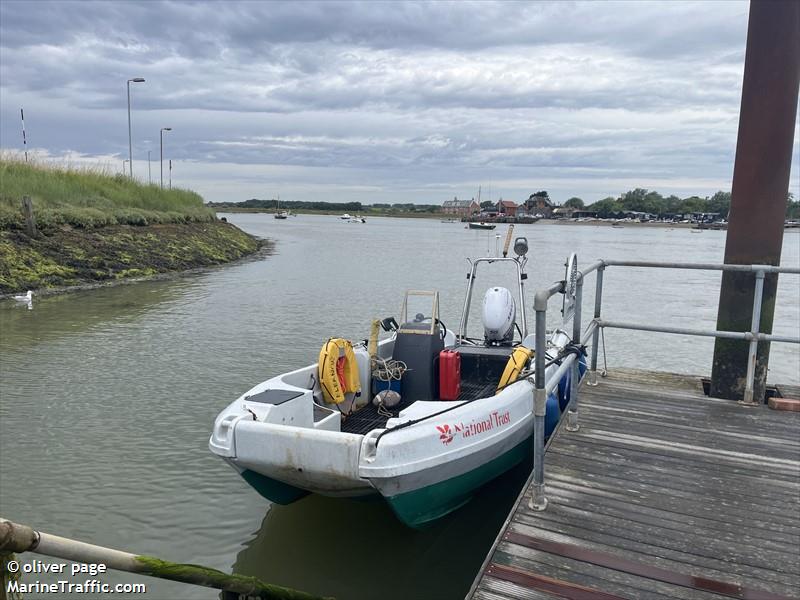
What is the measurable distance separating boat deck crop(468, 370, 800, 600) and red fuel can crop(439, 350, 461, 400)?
1229mm

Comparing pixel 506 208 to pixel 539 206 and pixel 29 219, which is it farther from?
pixel 29 219

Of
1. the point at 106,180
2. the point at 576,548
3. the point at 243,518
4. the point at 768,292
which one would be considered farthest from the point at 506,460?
the point at 106,180

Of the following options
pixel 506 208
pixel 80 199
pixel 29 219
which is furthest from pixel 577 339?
pixel 506 208

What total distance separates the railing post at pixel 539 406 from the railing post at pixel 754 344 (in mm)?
2580

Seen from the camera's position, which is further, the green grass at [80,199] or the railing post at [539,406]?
the green grass at [80,199]

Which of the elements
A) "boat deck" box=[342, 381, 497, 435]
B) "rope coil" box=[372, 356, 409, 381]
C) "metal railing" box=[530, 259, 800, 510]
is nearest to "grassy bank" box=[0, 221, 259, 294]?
"rope coil" box=[372, 356, 409, 381]

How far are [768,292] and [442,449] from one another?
10.9ft

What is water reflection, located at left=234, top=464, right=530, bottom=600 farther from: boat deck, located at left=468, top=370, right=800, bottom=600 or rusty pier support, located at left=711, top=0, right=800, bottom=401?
rusty pier support, located at left=711, top=0, right=800, bottom=401

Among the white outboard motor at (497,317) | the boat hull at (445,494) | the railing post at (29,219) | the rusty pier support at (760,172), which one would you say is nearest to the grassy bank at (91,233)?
the railing post at (29,219)

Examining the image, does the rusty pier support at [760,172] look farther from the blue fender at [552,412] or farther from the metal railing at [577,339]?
the blue fender at [552,412]

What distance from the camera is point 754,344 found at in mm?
5109

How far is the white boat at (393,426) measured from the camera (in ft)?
13.1

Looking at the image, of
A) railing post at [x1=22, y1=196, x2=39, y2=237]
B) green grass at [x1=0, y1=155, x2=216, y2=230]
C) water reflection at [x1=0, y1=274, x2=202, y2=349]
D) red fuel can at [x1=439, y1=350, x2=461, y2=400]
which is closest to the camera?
red fuel can at [x1=439, y1=350, x2=461, y2=400]

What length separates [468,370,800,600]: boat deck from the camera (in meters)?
2.90
